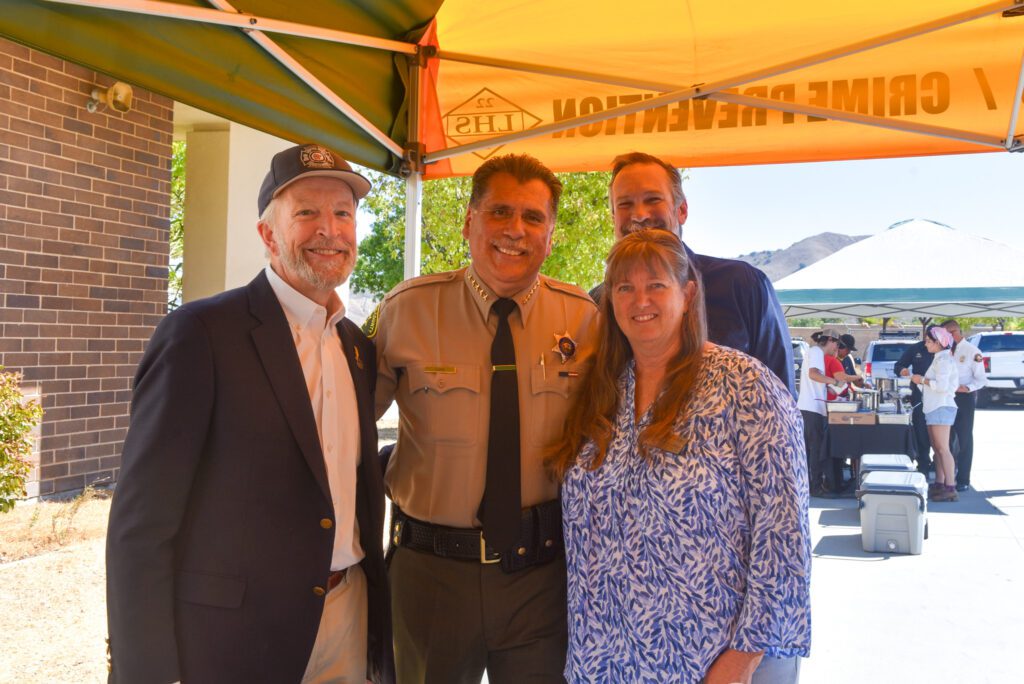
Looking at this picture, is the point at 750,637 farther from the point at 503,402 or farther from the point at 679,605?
the point at 503,402

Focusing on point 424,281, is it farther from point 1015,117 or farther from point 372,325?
point 1015,117

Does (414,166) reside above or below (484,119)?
below

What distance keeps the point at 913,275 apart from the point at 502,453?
12.7 meters

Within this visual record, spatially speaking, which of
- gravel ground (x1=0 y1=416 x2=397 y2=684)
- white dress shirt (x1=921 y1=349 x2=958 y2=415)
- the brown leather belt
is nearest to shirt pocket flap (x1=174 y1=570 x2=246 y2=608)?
the brown leather belt

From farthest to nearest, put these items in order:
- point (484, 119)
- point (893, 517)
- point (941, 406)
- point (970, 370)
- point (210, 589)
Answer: point (970, 370)
point (941, 406)
point (893, 517)
point (484, 119)
point (210, 589)

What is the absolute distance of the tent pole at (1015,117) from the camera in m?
3.24

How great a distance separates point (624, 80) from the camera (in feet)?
11.6

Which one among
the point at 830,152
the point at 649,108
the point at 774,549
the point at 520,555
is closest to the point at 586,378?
the point at 520,555

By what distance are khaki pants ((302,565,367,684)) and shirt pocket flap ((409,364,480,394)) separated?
603 millimetres

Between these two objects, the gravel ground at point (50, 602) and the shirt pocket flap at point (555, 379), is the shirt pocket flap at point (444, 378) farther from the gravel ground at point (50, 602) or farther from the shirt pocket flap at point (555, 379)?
the gravel ground at point (50, 602)

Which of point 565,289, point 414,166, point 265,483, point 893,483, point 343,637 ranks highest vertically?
point 414,166

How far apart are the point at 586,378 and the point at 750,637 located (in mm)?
842

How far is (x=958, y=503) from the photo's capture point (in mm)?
9836

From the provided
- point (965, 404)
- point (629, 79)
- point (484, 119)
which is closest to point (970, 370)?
point (965, 404)
